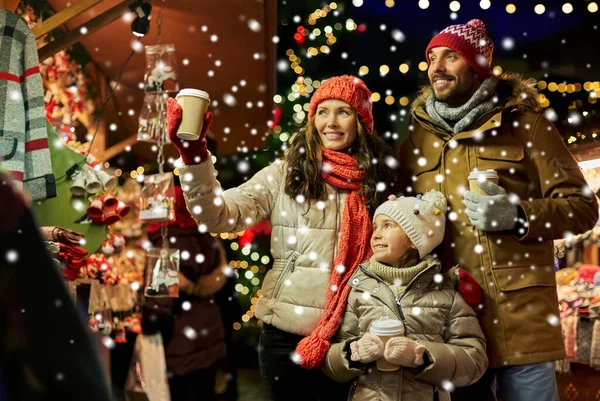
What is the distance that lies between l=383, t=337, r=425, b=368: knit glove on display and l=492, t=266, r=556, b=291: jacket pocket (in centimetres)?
45

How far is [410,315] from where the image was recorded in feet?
7.11

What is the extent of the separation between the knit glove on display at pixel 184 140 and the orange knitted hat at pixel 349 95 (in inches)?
20.7

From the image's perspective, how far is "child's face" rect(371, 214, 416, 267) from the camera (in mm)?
2232

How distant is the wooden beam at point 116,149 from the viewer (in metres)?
4.73

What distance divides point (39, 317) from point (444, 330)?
5.80ft

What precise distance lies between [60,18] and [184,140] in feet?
2.96

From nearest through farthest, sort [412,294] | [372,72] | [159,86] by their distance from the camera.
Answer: [412,294]
[159,86]
[372,72]

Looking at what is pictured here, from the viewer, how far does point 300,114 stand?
4.34m

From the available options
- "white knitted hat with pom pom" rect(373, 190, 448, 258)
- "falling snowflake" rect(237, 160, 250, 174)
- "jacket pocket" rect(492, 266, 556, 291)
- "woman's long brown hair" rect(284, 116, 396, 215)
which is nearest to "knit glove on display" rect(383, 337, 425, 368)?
"white knitted hat with pom pom" rect(373, 190, 448, 258)

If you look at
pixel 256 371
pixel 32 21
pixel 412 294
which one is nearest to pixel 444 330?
pixel 412 294

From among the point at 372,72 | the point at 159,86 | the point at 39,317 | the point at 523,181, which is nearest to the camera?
the point at 39,317

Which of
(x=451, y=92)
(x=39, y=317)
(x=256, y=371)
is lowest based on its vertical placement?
(x=256, y=371)

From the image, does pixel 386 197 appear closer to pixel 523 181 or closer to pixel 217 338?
pixel 523 181

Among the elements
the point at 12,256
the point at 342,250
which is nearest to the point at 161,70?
the point at 342,250
